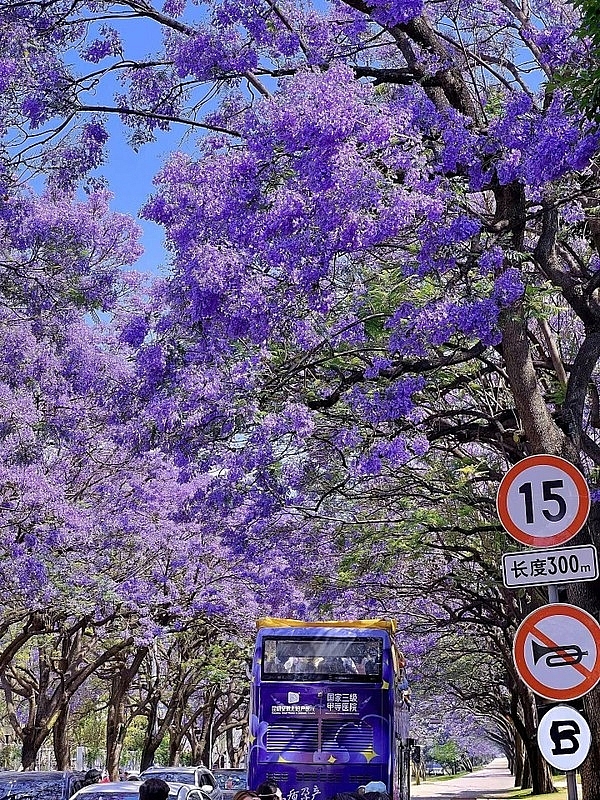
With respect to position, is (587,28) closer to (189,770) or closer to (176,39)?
(176,39)

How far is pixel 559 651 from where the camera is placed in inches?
235

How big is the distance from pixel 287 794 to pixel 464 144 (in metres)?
9.60

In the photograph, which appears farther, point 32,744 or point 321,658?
point 32,744

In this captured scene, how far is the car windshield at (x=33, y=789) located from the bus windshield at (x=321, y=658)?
3.75 meters

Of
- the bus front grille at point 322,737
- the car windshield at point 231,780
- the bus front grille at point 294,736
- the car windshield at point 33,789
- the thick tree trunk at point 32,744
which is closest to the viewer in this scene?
the bus front grille at point 322,737

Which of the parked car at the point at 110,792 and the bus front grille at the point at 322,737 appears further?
the bus front grille at the point at 322,737

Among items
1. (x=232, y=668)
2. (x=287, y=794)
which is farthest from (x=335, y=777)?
(x=232, y=668)

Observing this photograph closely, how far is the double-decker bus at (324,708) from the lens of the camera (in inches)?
646

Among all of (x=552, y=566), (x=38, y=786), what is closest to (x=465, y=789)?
(x=38, y=786)

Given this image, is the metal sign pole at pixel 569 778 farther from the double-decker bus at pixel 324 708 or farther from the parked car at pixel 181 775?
the parked car at pixel 181 775

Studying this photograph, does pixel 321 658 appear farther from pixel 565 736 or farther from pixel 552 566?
pixel 565 736

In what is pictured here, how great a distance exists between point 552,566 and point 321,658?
447 inches

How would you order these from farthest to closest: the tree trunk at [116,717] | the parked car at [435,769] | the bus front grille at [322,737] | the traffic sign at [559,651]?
Answer: 1. the parked car at [435,769]
2. the tree trunk at [116,717]
3. the bus front grille at [322,737]
4. the traffic sign at [559,651]

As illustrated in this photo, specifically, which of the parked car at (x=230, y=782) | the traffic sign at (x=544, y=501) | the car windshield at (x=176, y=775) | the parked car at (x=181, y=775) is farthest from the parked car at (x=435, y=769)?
the traffic sign at (x=544, y=501)
